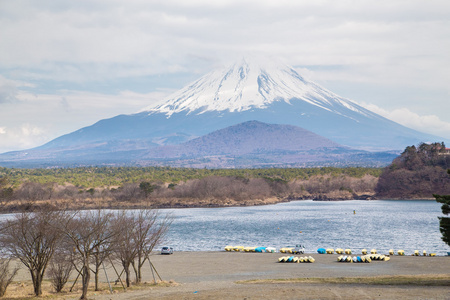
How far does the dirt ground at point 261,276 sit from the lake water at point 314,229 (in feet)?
31.0

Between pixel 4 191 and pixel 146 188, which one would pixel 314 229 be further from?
pixel 146 188

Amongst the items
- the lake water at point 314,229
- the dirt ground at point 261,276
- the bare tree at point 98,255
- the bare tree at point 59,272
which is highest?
the bare tree at point 98,255

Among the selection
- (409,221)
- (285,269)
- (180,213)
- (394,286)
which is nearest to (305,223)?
(409,221)

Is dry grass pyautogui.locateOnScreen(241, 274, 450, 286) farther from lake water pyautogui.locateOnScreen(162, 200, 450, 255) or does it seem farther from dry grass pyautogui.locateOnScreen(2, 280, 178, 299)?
lake water pyautogui.locateOnScreen(162, 200, 450, 255)

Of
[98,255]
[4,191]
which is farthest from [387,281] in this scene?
[4,191]

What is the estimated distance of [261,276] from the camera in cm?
4069

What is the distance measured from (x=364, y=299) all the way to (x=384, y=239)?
42057mm

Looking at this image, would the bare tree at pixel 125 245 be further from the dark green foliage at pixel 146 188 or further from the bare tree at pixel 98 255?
the dark green foliage at pixel 146 188

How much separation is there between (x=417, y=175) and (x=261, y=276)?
356ft

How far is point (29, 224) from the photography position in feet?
106

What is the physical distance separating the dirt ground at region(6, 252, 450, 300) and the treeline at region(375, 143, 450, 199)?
91926mm

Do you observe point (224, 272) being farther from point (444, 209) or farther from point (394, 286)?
point (444, 209)

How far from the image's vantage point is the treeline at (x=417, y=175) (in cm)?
13638

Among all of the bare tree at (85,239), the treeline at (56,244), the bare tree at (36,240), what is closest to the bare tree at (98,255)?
the treeline at (56,244)
